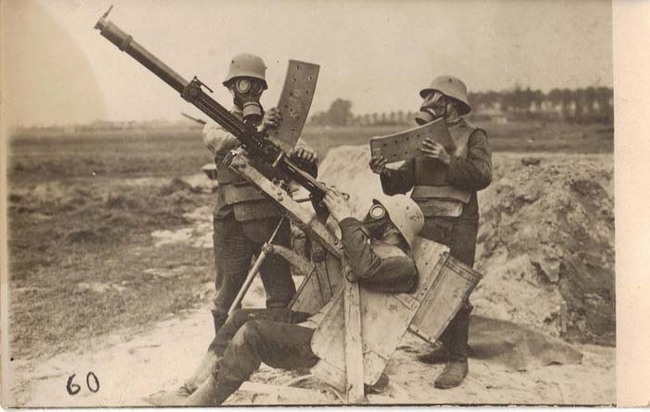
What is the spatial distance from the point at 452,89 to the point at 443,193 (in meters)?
0.86

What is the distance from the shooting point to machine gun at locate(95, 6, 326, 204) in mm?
7320

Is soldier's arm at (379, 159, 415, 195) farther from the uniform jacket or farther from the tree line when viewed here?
the uniform jacket

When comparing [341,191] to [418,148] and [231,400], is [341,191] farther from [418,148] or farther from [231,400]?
[231,400]

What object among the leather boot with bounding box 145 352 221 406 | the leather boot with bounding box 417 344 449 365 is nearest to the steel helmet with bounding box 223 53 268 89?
the leather boot with bounding box 145 352 221 406

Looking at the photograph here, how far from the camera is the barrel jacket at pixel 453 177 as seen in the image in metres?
7.46

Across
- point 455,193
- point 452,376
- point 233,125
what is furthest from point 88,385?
point 455,193

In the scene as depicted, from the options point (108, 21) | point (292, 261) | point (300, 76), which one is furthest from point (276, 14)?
point (292, 261)

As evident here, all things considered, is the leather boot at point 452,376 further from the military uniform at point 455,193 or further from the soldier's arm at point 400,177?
the soldier's arm at point 400,177

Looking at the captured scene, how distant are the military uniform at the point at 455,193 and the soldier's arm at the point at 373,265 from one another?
43 centimetres

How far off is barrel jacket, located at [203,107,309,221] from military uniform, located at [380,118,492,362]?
940mm

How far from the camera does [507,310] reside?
25.2 ft

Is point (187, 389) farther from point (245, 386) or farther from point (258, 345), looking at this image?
point (258, 345)

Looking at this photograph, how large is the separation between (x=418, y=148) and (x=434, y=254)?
0.85 meters

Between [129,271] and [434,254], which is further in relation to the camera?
[129,271]
